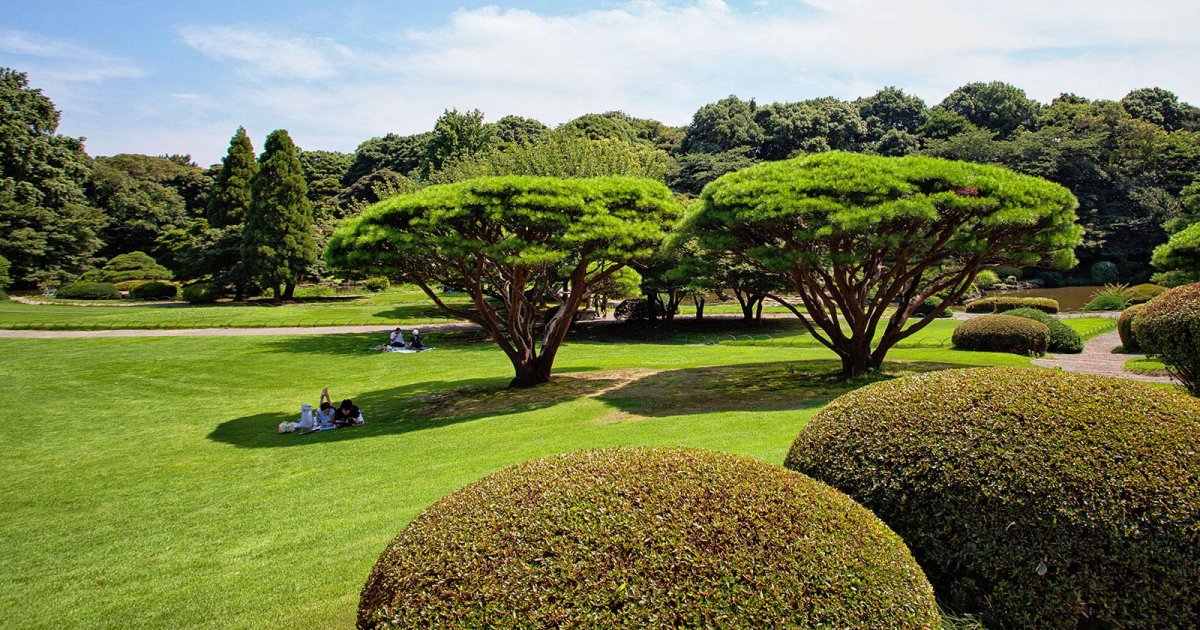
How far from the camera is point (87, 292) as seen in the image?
44.0 meters

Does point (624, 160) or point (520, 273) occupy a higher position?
point (624, 160)

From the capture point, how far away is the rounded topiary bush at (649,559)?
122 inches

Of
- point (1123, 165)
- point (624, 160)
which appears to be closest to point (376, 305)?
point (624, 160)

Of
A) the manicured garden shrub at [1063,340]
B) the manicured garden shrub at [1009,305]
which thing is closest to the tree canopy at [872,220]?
the manicured garden shrub at [1063,340]

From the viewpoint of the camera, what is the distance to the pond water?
47.1 meters

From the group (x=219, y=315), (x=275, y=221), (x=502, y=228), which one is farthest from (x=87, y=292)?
(x=502, y=228)

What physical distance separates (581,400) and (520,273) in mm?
3803

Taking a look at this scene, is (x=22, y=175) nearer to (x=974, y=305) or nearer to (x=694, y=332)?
(x=694, y=332)

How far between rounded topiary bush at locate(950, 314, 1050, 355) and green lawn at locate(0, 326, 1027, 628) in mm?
1778

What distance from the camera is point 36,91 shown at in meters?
51.3

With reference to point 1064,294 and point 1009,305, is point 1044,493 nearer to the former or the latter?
point 1009,305

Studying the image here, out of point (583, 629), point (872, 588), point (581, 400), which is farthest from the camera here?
point (581, 400)

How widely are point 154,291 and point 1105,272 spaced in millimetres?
73978

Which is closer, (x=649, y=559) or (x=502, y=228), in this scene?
(x=649, y=559)
